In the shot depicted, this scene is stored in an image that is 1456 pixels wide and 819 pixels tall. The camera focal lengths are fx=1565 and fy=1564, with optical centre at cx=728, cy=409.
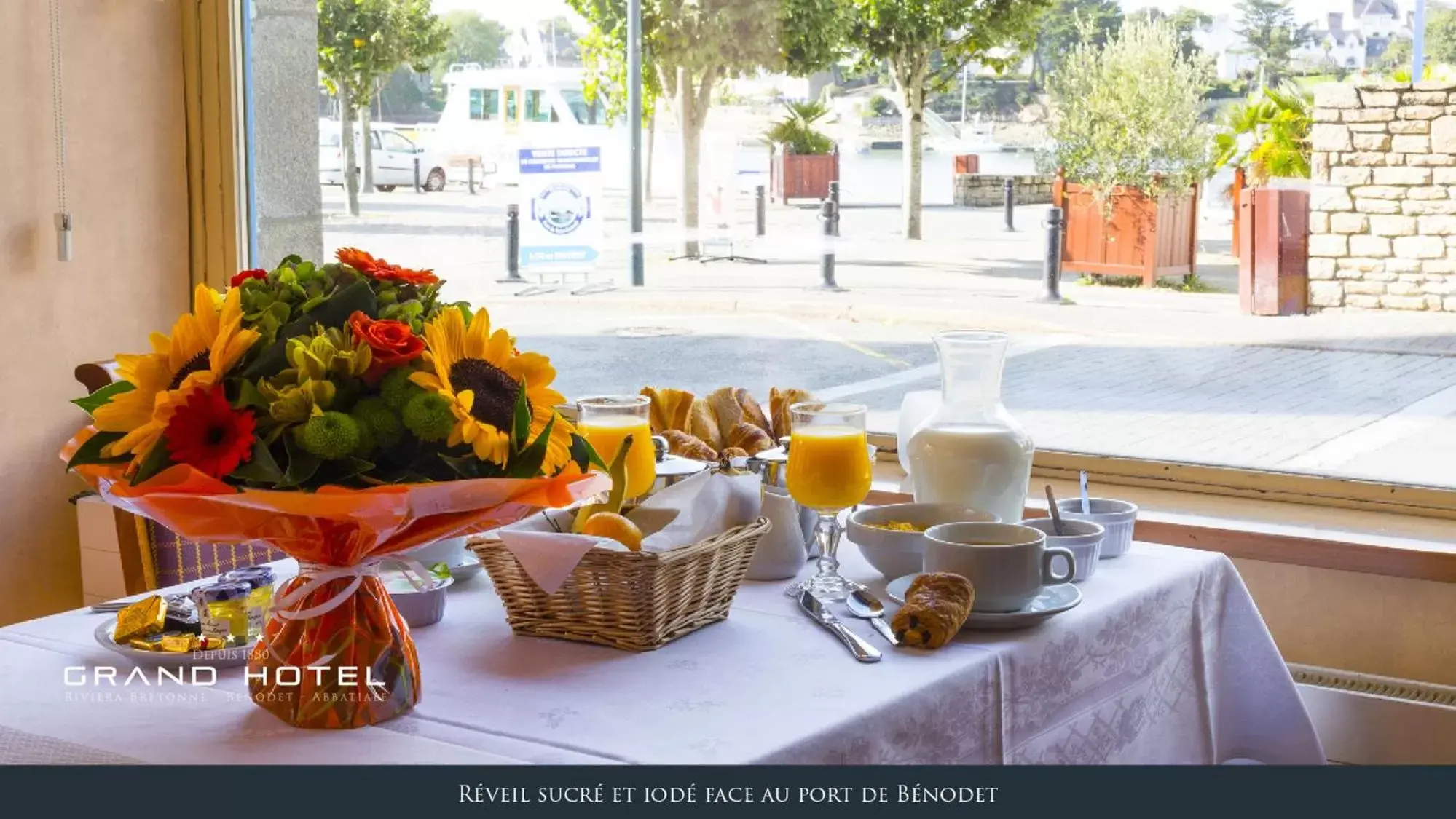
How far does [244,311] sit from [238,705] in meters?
0.39

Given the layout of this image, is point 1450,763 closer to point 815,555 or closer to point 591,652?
point 815,555

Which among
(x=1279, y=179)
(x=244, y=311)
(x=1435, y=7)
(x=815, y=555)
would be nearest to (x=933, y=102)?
(x=1279, y=179)

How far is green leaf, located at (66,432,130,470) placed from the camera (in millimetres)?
1348

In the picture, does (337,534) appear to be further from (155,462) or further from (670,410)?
(670,410)

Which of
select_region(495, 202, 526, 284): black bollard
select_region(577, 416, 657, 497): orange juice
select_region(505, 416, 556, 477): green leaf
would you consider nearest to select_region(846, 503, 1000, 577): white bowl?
select_region(577, 416, 657, 497): orange juice

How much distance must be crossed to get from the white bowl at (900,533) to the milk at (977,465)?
0.11 feet

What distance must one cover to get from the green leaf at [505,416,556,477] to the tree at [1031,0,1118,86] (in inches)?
84.8

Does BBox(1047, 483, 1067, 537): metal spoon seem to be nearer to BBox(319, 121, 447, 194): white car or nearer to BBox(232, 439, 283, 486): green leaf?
BBox(232, 439, 283, 486): green leaf

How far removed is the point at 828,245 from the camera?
3.60 m

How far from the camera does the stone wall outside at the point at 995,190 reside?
329 centimetres

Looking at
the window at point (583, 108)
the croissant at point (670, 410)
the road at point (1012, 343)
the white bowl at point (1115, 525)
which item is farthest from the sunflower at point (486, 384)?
the window at point (583, 108)

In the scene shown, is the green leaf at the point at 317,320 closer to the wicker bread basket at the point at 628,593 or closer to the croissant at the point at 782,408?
the wicker bread basket at the point at 628,593

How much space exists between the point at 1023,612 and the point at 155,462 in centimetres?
92
